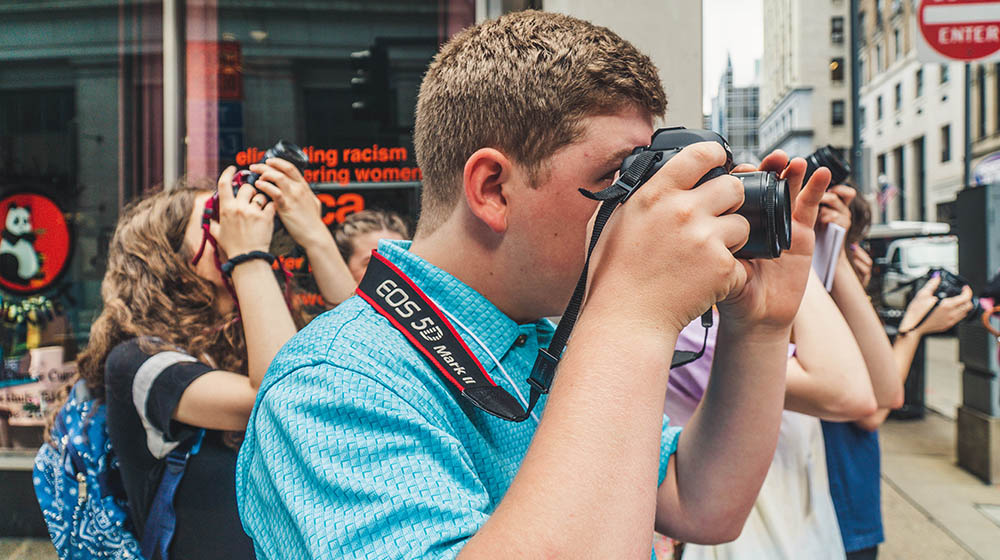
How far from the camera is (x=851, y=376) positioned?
6.29 feet

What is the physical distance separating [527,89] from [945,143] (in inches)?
1521

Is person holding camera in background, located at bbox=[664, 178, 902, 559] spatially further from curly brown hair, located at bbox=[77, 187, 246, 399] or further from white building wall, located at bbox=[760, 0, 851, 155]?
white building wall, located at bbox=[760, 0, 851, 155]

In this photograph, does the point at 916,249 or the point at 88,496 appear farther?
the point at 916,249

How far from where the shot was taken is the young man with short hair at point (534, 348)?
0.75 meters

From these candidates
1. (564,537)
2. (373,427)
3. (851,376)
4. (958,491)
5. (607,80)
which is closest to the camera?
(564,537)

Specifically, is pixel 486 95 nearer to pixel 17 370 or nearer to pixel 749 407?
pixel 749 407

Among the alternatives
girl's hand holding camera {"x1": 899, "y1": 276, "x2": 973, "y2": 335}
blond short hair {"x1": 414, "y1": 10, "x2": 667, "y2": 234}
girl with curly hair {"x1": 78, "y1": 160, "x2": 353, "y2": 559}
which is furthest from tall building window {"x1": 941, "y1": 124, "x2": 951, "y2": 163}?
blond short hair {"x1": 414, "y1": 10, "x2": 667, "y2": 234}

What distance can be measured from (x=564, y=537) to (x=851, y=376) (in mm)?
1497

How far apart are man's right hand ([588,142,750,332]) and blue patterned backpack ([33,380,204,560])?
1502mm

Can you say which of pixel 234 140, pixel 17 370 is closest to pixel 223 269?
pixel 234 140

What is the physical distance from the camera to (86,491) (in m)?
2.01

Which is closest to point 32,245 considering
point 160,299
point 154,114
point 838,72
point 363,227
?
point 154,114

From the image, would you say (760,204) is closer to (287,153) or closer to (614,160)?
(614,160)

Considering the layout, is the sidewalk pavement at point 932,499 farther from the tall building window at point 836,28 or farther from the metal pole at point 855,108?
the tall building window at point 836,28
